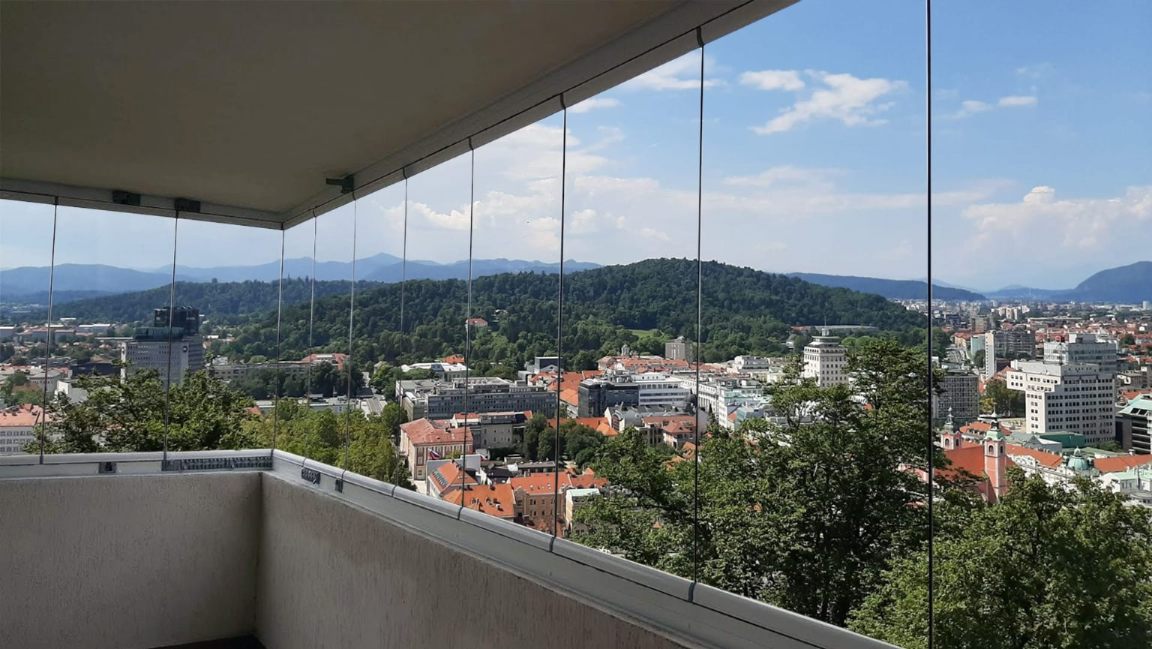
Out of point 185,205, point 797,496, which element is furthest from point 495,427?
point 185,205

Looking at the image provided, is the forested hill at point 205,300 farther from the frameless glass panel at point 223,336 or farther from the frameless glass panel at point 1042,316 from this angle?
the frameless glass panel at point 1042,316

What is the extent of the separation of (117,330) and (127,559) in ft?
5.28

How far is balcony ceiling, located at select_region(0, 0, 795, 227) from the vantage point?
1.99 m

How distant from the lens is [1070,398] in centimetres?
129

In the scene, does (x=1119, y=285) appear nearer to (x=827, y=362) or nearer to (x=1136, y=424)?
(x=1136, y=424)

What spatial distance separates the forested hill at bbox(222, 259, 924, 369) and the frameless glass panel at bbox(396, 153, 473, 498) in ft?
0.05

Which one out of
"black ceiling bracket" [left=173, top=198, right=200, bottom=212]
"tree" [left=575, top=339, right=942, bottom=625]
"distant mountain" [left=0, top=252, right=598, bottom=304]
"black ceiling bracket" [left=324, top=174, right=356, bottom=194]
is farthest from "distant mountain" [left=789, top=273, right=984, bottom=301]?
"black ceiling bracket" [left=173, top=198, right=200, bottom=212]

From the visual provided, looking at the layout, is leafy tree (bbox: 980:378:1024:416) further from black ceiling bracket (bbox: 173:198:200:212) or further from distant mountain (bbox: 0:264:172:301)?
distant mountain (bbox: 0:264:172:301)

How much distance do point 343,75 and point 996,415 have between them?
2.17 m

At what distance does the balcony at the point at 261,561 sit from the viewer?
2.39 m

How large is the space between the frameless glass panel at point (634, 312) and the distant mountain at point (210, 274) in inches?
12.2

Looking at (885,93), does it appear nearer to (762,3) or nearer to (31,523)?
(762,3)

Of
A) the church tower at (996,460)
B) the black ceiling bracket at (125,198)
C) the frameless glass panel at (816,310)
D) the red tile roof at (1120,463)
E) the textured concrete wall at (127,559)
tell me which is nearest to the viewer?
the red tile roof at (1120,463)

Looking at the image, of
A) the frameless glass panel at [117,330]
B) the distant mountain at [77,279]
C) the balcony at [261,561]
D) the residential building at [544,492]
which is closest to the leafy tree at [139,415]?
the frameless glass panel at [117,330]
